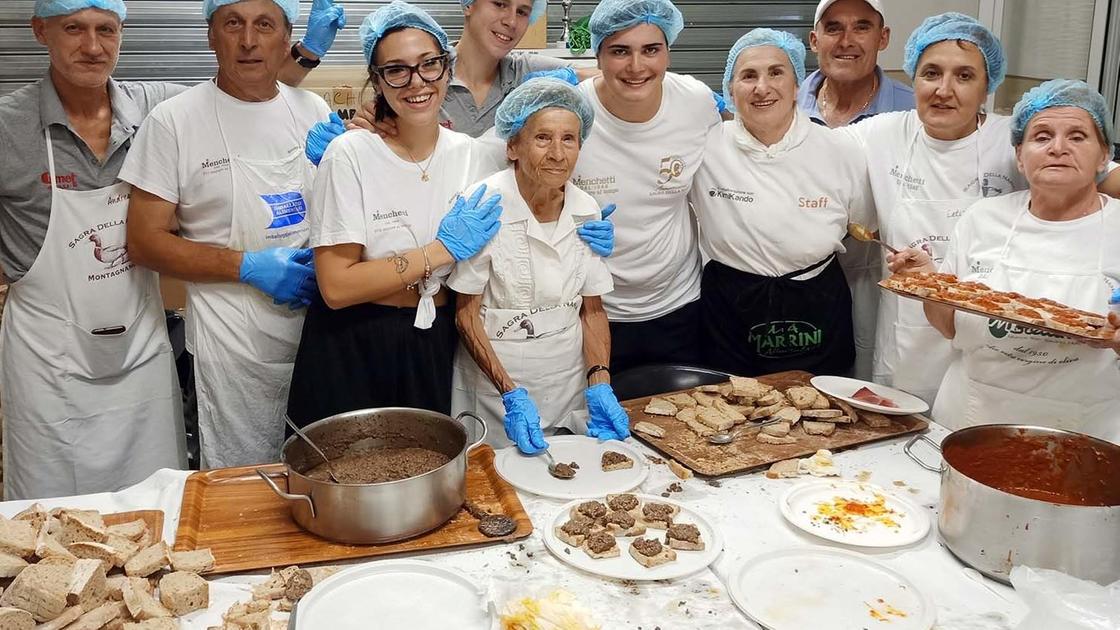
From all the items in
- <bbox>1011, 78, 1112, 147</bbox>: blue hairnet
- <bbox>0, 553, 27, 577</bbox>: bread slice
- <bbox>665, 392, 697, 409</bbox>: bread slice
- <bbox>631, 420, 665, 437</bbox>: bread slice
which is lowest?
<bbox>631, 420, 665, 437</bbox>: bread slice

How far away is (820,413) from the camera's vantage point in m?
2.66

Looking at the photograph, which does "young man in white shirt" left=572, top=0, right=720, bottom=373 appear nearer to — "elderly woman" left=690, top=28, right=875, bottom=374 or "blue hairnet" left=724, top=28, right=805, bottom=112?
"elderly woman" left=690, top=28, right=875, bottom=374

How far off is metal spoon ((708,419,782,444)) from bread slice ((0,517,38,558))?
168 centimetres

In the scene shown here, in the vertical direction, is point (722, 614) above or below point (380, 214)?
below

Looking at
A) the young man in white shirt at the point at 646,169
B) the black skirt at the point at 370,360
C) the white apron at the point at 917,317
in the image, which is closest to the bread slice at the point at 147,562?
the black skirt at the point at 370,360

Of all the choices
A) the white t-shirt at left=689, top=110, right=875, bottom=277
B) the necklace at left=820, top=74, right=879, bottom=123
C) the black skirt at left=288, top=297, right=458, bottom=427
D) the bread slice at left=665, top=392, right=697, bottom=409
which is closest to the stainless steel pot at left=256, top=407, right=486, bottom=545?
the black skirt at left=288, top=297, right=458, bottom=427

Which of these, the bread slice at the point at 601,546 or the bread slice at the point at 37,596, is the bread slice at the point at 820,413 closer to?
the bread slice at the point at 601,546

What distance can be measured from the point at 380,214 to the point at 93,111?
1236 millimetres

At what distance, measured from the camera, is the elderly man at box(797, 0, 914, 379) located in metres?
3.64

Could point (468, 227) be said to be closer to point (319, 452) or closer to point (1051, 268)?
point (319, 452)

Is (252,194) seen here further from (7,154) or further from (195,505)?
(195,505)

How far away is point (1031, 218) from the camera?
2756 mm

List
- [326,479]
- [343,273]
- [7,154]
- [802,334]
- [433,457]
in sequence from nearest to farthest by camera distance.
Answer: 1. [326,479]
2. [433,457]
3. [343,273]
4. [7,154]
5. [802,334]

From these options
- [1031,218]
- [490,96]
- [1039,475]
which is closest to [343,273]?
[490,96]
